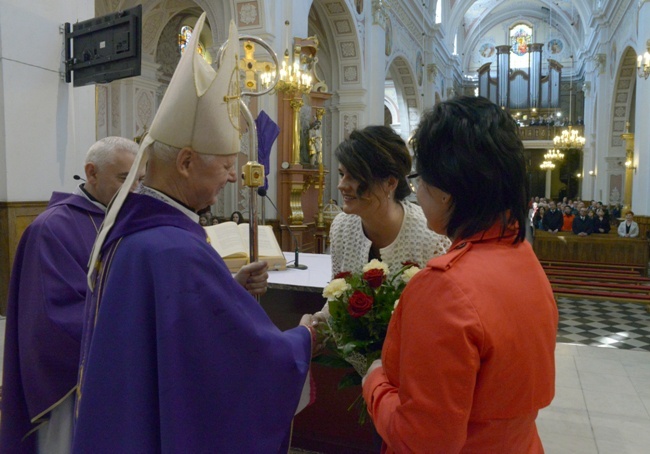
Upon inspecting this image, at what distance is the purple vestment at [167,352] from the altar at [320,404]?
1499 millimetres

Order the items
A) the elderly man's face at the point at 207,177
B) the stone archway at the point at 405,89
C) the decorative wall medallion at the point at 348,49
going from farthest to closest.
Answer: the stone archway at the point at 405,89
the decorative wall medallion at the point at 348,49
the elderly man's face at the point at 207,177

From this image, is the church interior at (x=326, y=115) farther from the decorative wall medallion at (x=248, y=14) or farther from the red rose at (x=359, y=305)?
the red rose at (x=359, y=305)

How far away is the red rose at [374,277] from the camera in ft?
4.82

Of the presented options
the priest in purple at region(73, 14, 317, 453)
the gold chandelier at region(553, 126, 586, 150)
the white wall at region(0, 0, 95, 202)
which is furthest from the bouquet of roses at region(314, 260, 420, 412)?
the gold chandelier at region(553, 126, 586, 150)

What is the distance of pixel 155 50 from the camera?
34.4 feet

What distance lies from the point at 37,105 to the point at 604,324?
23.1 ft

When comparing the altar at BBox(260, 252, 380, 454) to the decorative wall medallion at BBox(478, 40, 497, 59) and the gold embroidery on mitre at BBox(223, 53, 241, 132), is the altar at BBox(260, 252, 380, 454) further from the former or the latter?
the decorative wall medallion at BBox(478, 40, 497, 59)

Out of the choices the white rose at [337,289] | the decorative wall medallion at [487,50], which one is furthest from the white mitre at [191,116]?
the decorative wall medallion at [487,50]

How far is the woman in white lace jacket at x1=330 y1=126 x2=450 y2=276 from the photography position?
6.27ft

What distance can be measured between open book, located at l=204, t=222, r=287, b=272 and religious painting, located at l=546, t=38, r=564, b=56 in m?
31.4

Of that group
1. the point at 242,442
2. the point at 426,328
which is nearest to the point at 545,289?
the point at 426,328

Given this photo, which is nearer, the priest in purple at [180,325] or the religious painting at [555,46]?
the priest in purple at [180,325]

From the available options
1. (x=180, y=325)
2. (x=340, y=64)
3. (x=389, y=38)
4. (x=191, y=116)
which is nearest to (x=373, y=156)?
(x=191, y=116)

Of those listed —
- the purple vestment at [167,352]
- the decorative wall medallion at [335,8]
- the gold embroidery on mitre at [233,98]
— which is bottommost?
the purple vestment at [167,352]
